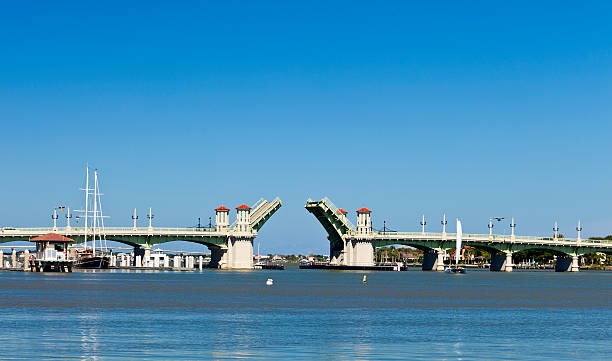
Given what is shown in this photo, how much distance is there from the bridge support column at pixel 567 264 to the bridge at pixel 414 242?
0.62ft

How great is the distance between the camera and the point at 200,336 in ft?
109

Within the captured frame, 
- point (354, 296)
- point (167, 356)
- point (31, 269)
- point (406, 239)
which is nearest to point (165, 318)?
point (167, 356)

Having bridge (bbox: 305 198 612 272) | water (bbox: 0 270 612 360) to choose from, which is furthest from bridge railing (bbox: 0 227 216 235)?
water (bbox: 0 270 612 360)

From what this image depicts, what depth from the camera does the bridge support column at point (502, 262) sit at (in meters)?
171

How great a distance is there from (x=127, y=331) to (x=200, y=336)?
3.29 metres

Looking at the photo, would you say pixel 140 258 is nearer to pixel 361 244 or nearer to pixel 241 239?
pixel 241 239

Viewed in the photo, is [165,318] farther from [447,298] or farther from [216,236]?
[216,236]

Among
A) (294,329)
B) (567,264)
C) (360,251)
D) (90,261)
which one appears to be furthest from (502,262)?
(294,329)

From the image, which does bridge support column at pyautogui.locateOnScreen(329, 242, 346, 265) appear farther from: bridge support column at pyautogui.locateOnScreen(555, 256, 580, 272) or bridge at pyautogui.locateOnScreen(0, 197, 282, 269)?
bridge support column at pyautogui.locateOnScreen(555, 256, 580, 272)

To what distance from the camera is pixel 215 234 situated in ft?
467

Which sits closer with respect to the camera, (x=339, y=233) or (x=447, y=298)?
(x=447, y=298)

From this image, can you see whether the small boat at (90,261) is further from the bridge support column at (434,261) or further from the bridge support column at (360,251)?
the bridge support column at (434,261)

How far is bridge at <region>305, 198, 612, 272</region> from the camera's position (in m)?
139

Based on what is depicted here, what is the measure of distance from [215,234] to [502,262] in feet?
194
